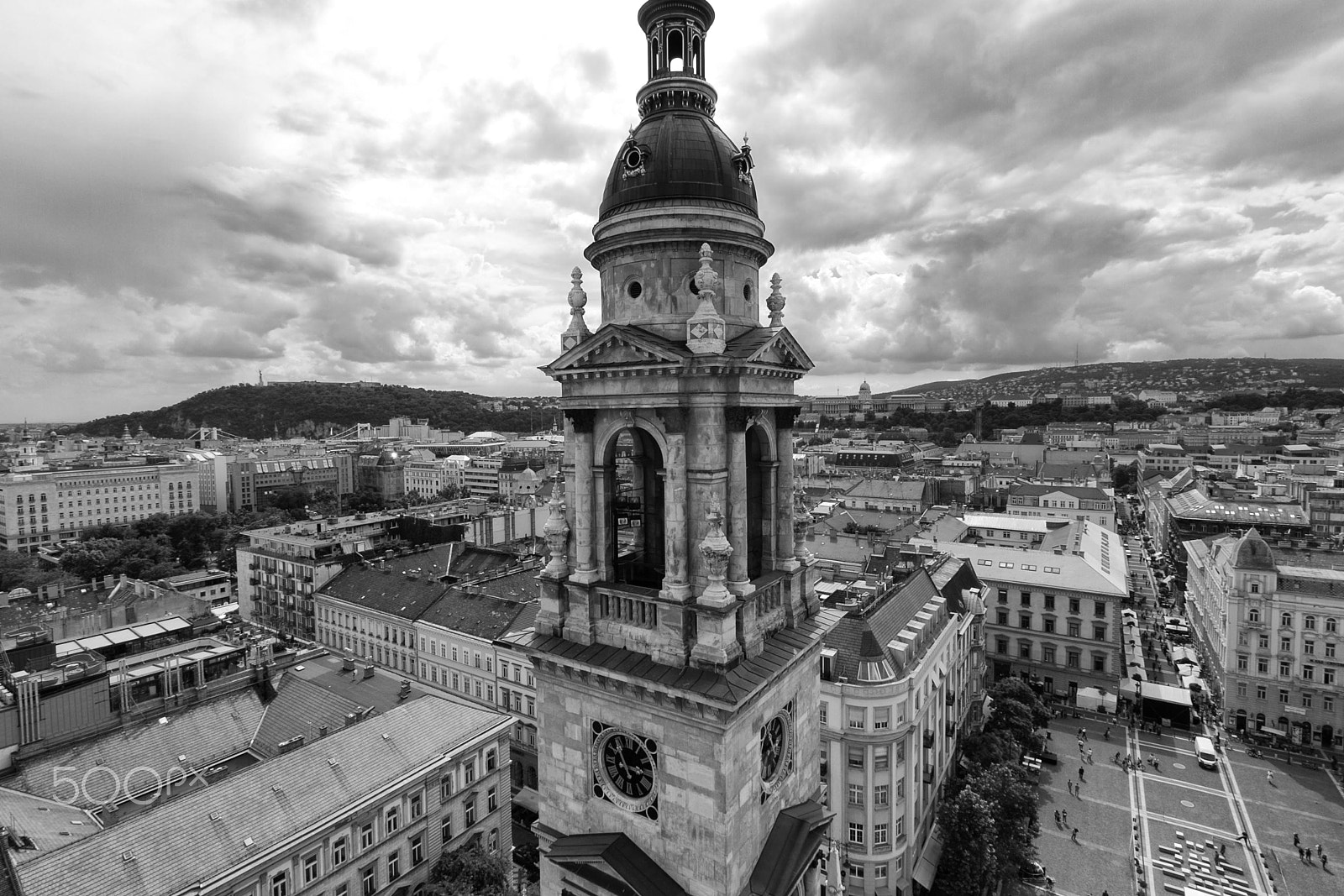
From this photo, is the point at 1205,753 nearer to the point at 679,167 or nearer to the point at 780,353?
the point at 780,353

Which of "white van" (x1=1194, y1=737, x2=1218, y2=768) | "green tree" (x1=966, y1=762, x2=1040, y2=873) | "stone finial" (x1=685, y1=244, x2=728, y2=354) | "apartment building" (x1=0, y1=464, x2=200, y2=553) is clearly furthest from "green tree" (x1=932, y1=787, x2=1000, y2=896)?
"apartment building" (x1=0, y1=464, x2=200, y2=553)

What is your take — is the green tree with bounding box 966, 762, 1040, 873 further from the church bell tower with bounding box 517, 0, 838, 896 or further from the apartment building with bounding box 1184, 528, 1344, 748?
the apartment building with bounding box 1184, 528, 1344, 748

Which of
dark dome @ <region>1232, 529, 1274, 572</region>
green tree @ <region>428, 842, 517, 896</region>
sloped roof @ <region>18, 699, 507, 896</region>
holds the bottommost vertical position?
green tree @ <region>428, 842, 517, 896</region>

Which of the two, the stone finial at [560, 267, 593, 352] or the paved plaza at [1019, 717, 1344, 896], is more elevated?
the stone finial at [560, 267, 593, 352]

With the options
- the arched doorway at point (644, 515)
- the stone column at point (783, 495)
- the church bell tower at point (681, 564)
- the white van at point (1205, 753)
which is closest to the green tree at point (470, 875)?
the church bell tower at point (681, 564)

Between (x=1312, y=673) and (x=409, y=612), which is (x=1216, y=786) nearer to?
(x=1312, y=673)

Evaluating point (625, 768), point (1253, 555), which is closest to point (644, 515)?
point (625, 768)
